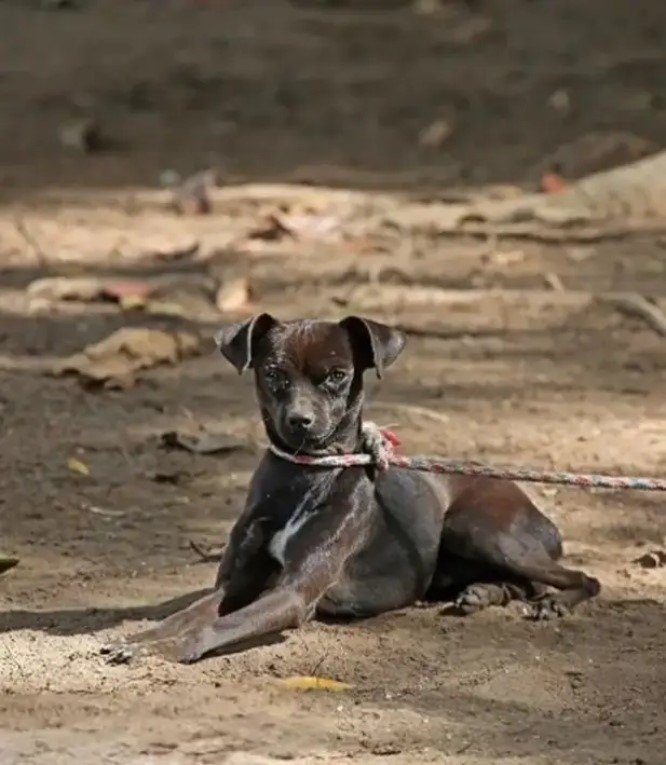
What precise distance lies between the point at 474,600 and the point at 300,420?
2.60ft

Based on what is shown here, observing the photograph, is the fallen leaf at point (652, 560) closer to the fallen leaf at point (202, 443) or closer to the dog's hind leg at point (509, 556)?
the dog's hind leg at point (509, 556)

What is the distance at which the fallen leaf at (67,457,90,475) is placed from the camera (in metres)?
6.77

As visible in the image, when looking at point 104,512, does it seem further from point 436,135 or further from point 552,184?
point 436,135

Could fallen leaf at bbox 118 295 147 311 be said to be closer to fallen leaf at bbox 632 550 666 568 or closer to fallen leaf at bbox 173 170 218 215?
fallen leaf at bbox 173 170 218 215

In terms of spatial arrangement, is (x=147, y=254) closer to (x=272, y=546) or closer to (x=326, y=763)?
(x=272, y=546)

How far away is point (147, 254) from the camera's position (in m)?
10.2

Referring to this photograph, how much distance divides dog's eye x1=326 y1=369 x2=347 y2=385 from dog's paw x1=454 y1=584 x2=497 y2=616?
0.74m

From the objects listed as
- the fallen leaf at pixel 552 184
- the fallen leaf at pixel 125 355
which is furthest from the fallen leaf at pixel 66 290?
the fallen leaf at pixel 552 184

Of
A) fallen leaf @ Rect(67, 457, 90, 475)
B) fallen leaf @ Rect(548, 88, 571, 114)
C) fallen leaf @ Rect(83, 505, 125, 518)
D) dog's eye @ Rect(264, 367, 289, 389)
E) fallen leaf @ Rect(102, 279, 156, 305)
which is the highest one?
fallen leaf @ Rect(548, 88, 571, 114)

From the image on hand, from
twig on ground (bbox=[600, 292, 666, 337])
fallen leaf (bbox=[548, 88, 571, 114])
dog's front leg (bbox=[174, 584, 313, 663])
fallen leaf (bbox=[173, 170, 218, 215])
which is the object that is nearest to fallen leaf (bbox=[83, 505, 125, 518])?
dog's front leg (bbox=[174, 584, 313, 663])

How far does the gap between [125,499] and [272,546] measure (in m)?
1.40

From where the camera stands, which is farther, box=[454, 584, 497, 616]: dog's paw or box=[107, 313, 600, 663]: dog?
box=[454, 584, 497, 616]: dog's paw

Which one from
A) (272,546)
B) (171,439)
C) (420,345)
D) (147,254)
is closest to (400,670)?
(272,546)

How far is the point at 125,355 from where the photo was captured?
320 inches
